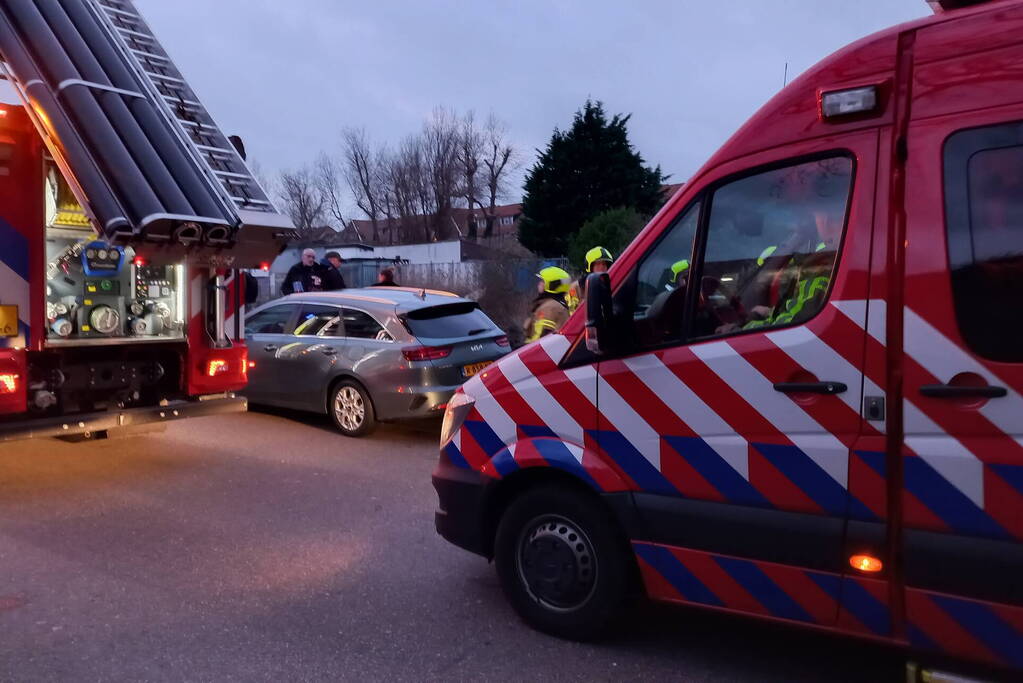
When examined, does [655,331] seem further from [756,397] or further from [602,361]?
[756,397]

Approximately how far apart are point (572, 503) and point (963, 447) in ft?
5.44

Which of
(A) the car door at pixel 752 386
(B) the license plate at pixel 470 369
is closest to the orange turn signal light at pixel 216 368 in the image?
(B) the license plate at pixel 470 369

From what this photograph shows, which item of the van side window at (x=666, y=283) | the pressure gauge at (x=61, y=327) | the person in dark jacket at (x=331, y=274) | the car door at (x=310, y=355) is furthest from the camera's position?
the person in dark jacket at (x=331, y=274)

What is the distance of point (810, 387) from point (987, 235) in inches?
31.1

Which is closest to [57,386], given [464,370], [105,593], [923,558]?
[105,593]

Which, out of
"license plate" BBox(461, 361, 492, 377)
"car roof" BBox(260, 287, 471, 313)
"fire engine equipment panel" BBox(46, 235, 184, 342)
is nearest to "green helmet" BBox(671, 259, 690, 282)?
"fire engine equipment panel" BBox(46, 235, 184, 342)

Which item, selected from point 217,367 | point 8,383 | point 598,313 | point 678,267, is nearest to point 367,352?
point 217,367

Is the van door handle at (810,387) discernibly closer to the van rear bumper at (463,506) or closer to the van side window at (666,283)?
the van side window at (666,283)

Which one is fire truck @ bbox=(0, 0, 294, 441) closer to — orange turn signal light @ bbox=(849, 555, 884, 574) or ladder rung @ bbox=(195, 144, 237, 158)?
ladder rung @ bbox=(195, 144, 237, 158)

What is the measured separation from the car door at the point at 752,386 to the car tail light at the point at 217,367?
472cm

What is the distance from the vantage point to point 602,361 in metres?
3.95

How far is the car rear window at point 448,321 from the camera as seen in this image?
8.98 metres

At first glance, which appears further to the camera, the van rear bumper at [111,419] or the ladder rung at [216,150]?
the ladder rung at [216,150]

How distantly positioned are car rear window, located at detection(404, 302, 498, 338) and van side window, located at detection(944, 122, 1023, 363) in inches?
249
